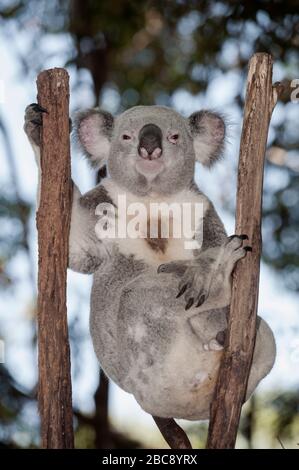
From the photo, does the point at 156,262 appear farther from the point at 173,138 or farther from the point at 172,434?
the point at 172,434

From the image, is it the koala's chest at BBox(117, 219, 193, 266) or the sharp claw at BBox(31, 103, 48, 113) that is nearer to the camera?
the sharp claw at BBox(31, 103, 48, 113)

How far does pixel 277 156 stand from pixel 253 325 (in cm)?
375

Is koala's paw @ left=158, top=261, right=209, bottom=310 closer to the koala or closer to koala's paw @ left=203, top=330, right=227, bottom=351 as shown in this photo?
the koala

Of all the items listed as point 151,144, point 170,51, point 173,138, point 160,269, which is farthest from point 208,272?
point 170,51

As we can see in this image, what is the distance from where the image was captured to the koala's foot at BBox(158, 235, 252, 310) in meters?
3.56

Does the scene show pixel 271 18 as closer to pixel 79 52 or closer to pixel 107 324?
pixel 79 52

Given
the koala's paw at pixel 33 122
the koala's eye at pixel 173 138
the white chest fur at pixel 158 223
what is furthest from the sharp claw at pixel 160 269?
the koala's paw at pixel 33 122

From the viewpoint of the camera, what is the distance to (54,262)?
3684mm

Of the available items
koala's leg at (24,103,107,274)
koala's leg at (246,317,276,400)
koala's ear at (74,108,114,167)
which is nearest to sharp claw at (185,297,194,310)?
koala's leg at (246,317,276,400)

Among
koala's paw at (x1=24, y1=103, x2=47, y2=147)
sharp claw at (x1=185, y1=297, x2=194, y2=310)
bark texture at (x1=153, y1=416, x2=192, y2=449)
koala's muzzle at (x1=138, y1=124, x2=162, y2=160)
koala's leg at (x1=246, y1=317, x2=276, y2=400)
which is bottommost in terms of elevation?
bark texture at (x1=153, y1=416, x2=192, y2=449)

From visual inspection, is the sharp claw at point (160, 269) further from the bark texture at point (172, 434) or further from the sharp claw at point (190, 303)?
the bark texture at point (172, 434)

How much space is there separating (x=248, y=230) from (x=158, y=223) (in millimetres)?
856

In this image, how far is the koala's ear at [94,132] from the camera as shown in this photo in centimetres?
451
